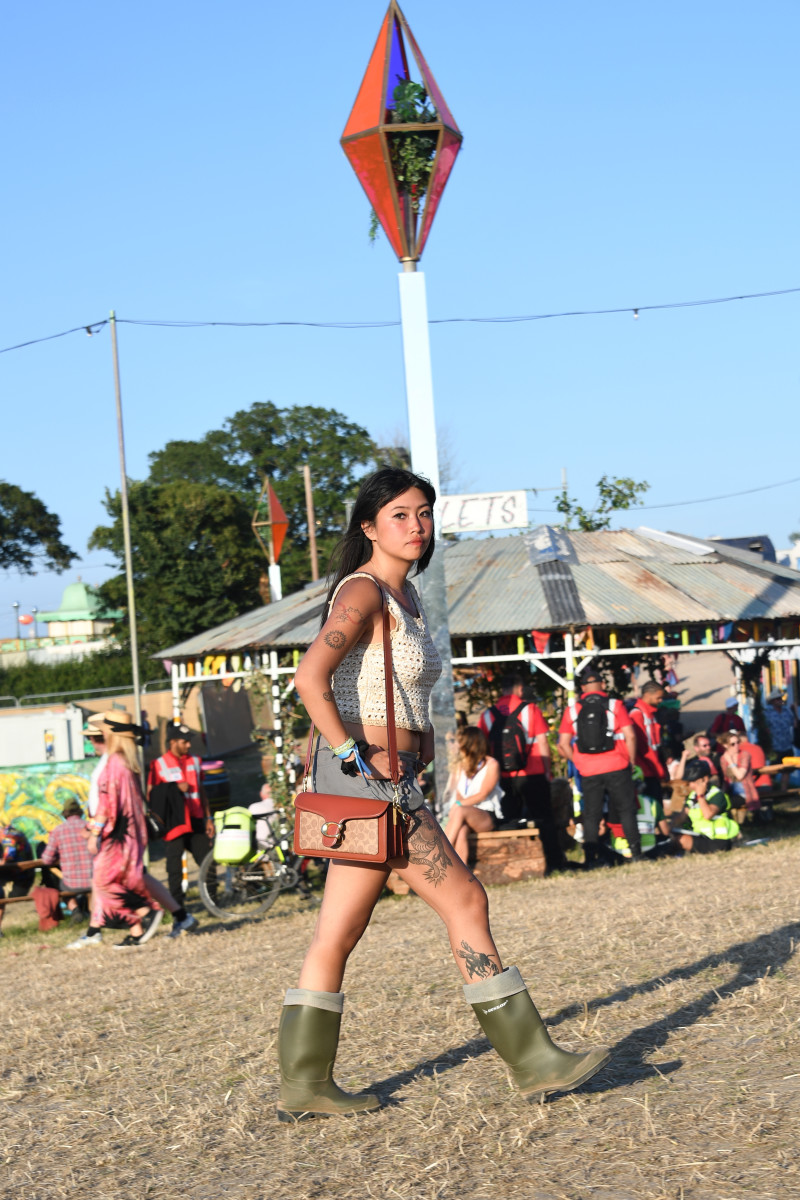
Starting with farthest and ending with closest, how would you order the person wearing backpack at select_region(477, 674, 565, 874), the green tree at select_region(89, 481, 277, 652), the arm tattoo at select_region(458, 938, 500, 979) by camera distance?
the green tree at select_region(89, 481, 277, 652) → the person wearing backpack at select_region(477, 674, 565, 874) → the arm tattoo at select_region(458, 938, 500, 979)

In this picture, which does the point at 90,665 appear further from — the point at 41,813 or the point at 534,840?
the point at 534,840

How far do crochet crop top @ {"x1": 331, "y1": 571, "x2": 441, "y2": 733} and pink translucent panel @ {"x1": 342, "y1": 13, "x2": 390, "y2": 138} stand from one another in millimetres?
7768

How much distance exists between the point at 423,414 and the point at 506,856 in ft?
12.8

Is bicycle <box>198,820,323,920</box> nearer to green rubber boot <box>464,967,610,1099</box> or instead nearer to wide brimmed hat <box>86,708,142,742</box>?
wide brimmed hat <box>86,708,142,742</box>

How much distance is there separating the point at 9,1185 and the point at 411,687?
1.82 meters

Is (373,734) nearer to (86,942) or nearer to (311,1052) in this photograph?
(311,1052)

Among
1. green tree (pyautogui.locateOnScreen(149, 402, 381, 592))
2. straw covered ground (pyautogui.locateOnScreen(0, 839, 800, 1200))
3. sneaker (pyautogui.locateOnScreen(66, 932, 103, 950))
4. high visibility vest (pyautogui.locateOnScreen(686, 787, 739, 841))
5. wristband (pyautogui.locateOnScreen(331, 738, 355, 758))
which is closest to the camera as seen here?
straw covered ground (pyautogui.locateOnScreen(0, 839, 800, 1200))

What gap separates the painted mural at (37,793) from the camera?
597 inches

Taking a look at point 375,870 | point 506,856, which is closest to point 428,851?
point 375,870

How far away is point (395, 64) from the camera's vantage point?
34.0 feet

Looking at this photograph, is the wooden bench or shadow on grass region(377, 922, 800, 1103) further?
the wooden bench

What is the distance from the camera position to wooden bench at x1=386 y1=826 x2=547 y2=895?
1035 cm

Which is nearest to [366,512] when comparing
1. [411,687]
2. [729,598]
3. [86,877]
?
[411,687]

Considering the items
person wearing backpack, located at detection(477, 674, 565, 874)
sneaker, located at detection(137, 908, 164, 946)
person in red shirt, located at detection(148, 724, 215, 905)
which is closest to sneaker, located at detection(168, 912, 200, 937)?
sneaker, located at detection(137, 908, 164, 946)
